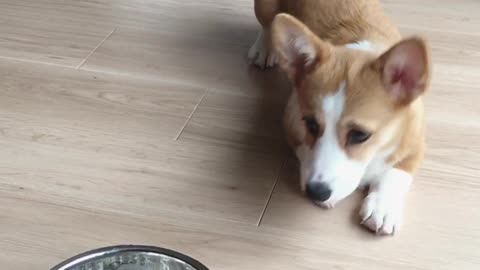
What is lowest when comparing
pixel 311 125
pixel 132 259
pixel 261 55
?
pixel 261 55

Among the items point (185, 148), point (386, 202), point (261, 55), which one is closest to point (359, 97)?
point (386, 202)

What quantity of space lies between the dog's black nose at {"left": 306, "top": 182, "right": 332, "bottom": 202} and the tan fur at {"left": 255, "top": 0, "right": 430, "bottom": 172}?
0.09 m

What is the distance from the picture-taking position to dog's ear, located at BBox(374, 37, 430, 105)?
1460mm

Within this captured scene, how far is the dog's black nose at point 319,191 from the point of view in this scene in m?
1.54

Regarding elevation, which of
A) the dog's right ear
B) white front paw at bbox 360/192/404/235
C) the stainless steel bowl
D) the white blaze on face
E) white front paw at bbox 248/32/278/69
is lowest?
white front paw at bbox 248/32/278/69

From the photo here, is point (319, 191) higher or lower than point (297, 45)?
lower

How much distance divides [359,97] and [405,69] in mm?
112

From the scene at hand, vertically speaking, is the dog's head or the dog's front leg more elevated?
the dog's head

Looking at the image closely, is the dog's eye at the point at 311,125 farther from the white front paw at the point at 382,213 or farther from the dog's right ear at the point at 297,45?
the white front paw at the point at 382,213

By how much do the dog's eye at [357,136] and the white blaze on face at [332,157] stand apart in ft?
0.09

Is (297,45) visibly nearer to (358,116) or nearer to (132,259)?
(358,116)

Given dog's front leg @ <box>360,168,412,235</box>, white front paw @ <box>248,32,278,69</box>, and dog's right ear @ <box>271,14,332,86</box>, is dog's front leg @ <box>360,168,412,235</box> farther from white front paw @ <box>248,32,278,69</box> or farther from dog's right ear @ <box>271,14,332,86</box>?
white front paw @ <box>248,32,278,69</box>

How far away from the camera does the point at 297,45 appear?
1.60 m

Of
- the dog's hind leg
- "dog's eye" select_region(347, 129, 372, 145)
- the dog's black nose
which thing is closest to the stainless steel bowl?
the dog's black nose
